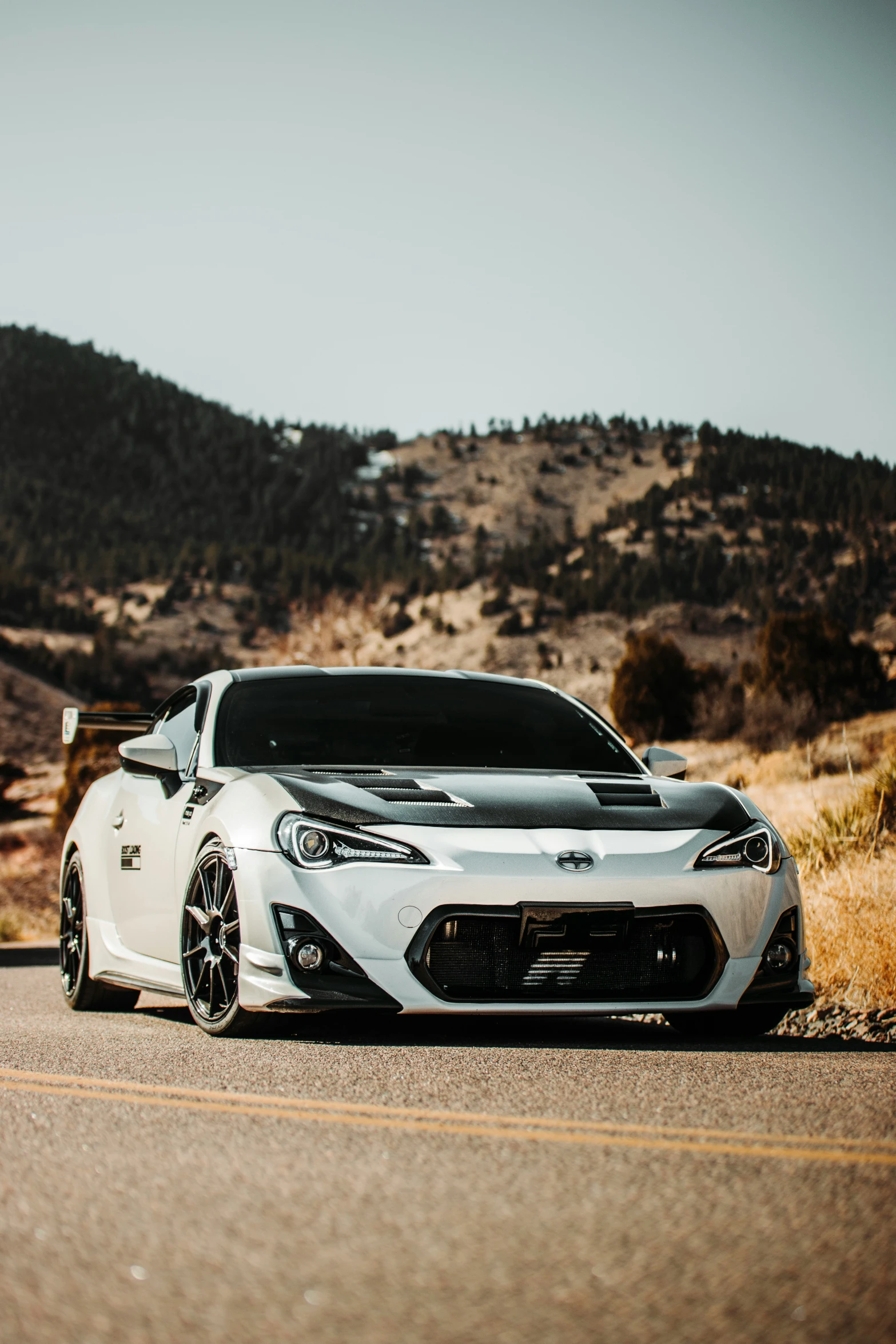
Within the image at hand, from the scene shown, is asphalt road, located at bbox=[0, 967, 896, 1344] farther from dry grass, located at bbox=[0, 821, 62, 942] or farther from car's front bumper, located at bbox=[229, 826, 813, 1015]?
dry grass, located at bbox=[0, 821, 62, 942]

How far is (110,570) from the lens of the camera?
104312 millimetres

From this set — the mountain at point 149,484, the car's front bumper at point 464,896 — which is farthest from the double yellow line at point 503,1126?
the mountain at point 149,484

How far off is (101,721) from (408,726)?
1895mm

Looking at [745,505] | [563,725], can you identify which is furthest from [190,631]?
[563,725]

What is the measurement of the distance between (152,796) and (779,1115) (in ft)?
12.1

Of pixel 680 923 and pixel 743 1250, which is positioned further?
pixel 680 923

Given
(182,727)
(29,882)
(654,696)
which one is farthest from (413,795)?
(654,696)

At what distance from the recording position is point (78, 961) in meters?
7.98

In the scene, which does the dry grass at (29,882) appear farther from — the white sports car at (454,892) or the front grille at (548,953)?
the front grille at (548,953)

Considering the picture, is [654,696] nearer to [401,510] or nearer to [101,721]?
[101,721]

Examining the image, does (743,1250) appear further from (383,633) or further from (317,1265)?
(383,633)

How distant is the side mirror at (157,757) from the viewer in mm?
7016

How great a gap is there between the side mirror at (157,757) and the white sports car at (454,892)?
0.02 meters

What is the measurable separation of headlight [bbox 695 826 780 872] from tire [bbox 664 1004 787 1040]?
58 cm
